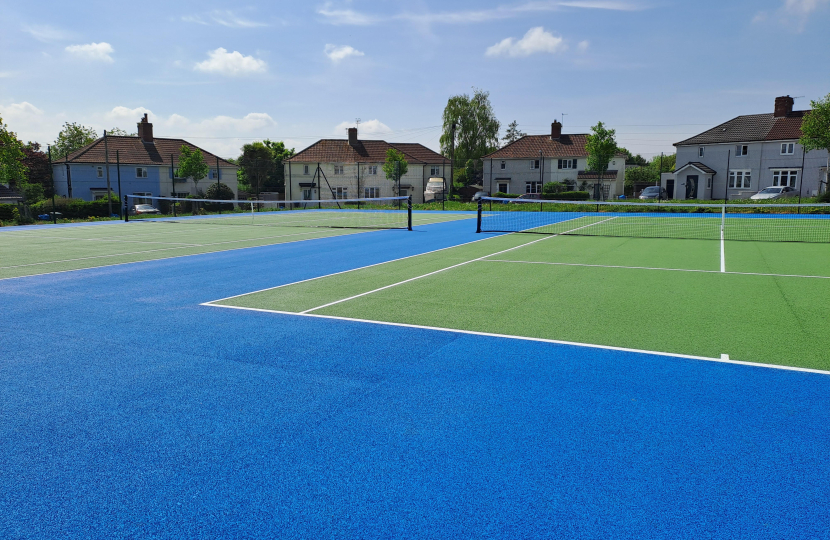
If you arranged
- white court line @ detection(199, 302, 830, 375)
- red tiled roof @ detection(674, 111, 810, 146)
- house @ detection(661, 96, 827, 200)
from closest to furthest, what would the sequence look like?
1. white court line @ detection(199, 302, 830, 375)
2. house @ detection(661, 96, 827, 200)
3. red tiled roof @ detection(674, 111, 810, 146)

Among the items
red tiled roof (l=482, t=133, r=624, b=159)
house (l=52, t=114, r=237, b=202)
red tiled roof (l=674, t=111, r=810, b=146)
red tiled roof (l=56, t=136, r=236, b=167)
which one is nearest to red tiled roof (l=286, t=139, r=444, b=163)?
red tiled roof (l=482, t=133, r=624, b=159)

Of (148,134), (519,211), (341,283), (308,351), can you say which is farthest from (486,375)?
(148,134)

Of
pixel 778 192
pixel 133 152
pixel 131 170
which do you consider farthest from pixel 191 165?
pixel 778 192

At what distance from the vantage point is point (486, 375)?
5.97m

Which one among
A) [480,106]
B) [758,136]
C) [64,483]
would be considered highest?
[480,106]

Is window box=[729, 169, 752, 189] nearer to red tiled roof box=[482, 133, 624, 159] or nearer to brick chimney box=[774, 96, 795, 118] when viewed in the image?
→ brick chimney box=[774, 96, 795, 118]

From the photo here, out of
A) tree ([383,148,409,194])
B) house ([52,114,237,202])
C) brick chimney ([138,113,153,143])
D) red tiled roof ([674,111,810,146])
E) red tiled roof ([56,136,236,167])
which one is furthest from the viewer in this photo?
brick chimney ([138,113,153,143])

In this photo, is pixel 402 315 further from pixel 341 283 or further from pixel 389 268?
pixel 389 268

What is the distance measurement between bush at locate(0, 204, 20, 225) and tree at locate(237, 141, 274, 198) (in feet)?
120

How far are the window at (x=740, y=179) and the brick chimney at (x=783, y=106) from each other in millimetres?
6817

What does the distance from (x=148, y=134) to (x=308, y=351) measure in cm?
6238

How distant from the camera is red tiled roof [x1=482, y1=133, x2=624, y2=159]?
66250 millimetres

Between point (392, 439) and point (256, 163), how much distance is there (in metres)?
74.7

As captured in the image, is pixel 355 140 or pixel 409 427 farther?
pixel 355 140
